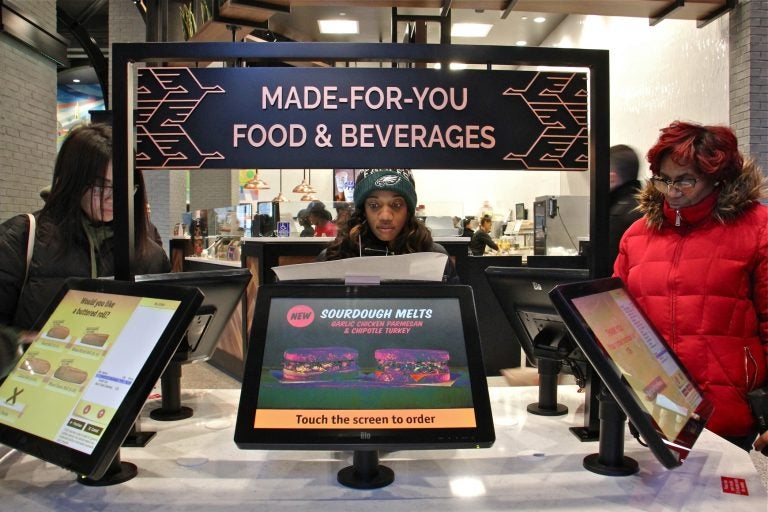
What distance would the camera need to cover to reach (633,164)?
285 cm

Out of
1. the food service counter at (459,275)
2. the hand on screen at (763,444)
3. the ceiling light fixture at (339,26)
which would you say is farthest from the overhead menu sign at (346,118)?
the ceiling light fixture at (339,26)

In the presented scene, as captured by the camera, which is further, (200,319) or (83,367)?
(200,319)

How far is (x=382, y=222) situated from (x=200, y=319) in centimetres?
103

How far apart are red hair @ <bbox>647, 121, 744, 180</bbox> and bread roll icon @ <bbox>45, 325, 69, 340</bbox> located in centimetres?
183

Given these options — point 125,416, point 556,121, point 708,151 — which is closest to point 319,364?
point 125,416

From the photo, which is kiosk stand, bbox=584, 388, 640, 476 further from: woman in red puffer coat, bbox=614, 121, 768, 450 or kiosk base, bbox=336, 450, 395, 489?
woman in red puffer coat, bbox=614, 121, 768, 450

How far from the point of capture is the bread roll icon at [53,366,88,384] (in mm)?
1056

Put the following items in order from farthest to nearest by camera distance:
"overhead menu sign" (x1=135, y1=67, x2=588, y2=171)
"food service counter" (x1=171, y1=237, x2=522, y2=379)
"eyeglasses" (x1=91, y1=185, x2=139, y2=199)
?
"food service counter" (x1=171, y1=237, x2=522, y2=379)
"eyeglasses" (x1=91, y1=185, x2=139, y2=199)
"overhead menu sign" (x1=135, y1=67, x2=588, y2=171)

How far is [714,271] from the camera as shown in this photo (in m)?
1.81

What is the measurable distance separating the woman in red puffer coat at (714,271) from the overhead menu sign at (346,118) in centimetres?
73

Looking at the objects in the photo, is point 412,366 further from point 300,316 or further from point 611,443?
point 611,443

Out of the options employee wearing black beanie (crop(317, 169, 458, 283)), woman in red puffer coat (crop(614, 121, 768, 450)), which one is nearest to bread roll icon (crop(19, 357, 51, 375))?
employee wearing black beanie (crop(317, 169, 458, 283))

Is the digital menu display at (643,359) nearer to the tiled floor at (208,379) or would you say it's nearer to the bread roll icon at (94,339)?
the bread roll icon at (94,339)

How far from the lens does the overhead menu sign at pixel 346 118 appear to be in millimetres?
1332
